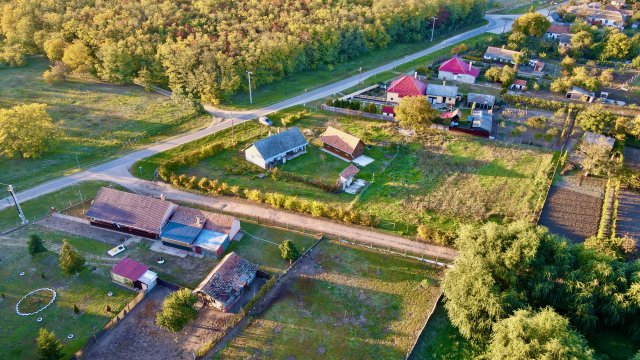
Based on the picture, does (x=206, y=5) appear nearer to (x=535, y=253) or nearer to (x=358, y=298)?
(x=358, y=298)

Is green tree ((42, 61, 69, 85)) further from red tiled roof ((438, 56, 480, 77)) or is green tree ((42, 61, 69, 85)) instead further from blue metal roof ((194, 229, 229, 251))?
red tiled roof ((438, 56, 480, 77))

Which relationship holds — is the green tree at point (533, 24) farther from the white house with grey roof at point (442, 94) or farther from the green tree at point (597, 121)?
the green tree at point (597, 121)

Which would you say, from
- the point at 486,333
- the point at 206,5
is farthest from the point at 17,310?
the point at 206,5

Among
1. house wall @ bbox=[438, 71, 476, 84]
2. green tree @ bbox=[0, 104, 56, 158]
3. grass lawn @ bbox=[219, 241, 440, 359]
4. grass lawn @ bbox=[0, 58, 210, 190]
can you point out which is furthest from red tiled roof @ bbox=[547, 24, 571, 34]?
green tree @ bbox=[0, 104, 56, 158]

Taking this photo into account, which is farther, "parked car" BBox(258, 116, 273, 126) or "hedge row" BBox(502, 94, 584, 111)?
"hedge row" BBox(502, 94, 584, 111)

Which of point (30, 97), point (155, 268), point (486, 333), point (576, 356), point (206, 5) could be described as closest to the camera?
point (576, 356)

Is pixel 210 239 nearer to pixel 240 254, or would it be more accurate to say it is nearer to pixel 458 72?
pixel 240 254

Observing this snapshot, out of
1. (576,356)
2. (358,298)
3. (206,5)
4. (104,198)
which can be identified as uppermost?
(206,5)

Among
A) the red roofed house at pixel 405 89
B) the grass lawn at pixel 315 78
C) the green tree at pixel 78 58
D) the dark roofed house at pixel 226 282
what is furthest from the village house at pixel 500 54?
the green tree at pixel 78 58
